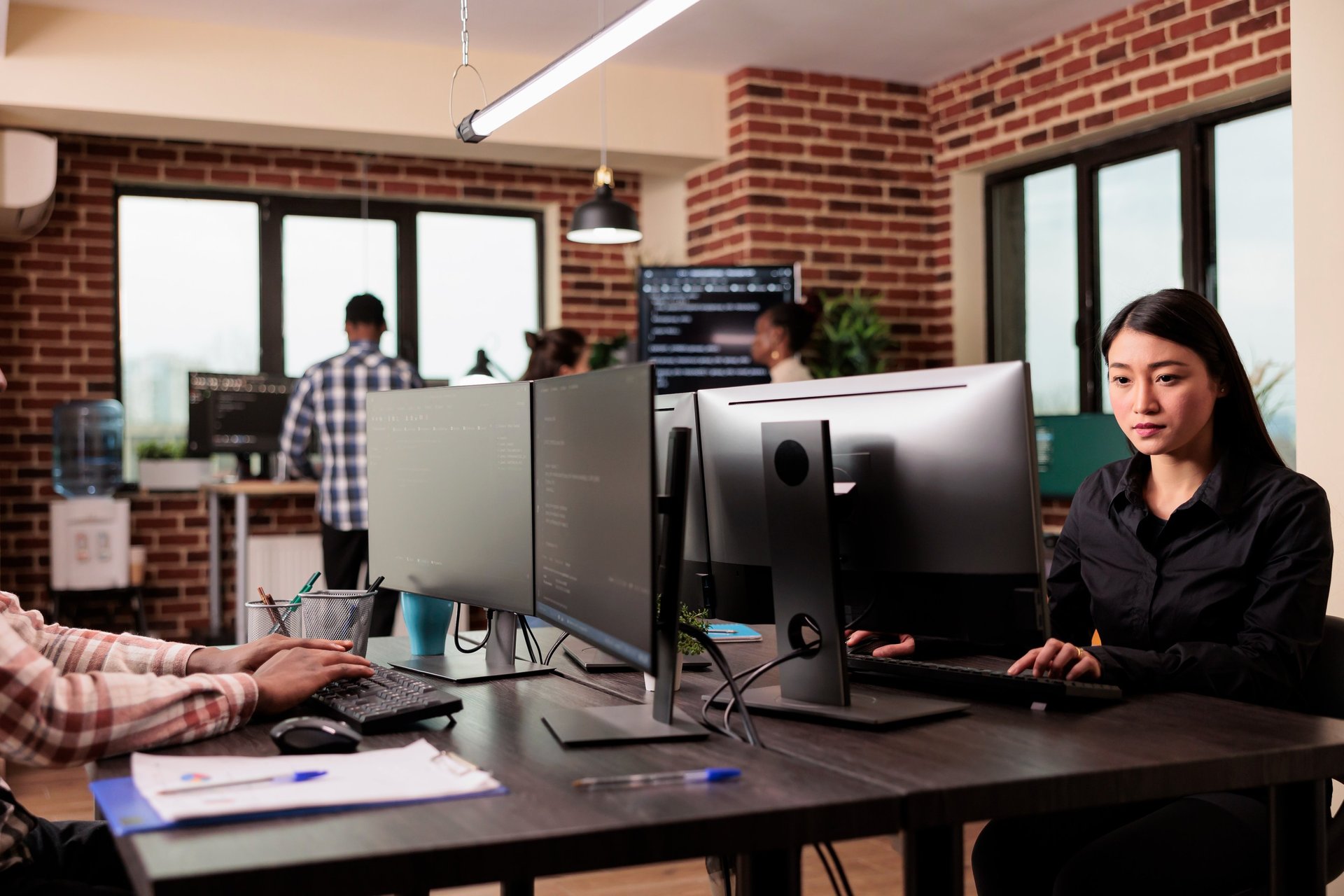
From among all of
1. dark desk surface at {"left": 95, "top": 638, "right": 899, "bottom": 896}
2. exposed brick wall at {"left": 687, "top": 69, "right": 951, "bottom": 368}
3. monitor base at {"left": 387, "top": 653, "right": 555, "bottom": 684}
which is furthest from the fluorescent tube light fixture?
exposed brick wall at {"left": 687, "top": 69, "right": 951, "bottom": 368}

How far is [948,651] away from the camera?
2.01m

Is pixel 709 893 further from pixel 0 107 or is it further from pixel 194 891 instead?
pixel 0 107

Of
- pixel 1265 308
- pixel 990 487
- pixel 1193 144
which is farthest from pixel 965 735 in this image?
pixel 1193 144

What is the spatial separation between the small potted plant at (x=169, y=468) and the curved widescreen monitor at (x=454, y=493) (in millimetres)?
3998

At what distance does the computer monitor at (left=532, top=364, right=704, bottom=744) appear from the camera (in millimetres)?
1330

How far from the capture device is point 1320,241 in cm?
308

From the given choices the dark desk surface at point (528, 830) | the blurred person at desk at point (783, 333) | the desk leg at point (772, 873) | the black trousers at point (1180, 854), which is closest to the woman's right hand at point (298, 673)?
the dark desk surface at point (528, 830)

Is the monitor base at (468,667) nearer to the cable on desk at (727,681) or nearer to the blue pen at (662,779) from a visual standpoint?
the cable on desk at (727,681)

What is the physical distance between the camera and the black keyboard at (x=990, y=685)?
1599 millimetres

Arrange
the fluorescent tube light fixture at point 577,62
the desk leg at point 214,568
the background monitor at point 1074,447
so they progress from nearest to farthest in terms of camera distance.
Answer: the fluorescent tube light fixture at point 577,62, the background monitor at point 1074,447, the desk leg at point 214,568

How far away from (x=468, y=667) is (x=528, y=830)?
90cm

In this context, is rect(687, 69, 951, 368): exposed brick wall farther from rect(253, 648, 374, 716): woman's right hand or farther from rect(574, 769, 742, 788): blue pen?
rect(574, 769, 742, 788): blue pen

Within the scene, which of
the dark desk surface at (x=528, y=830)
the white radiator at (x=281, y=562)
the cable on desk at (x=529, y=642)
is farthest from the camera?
the white radiator at (x=281, y=562)

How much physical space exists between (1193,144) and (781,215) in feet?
5.70
